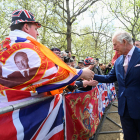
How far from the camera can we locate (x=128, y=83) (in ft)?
6.72

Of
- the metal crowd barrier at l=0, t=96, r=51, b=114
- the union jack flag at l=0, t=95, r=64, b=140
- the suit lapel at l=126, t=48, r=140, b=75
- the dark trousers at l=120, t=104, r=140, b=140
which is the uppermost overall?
the suit lapel at l=126, t=48, r=140, b=75

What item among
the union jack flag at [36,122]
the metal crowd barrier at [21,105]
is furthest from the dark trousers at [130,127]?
the metal crowd barrier at [21,105]

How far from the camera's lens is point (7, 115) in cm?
115

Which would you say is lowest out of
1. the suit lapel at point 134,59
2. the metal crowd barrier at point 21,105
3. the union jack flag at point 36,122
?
the union jack flag at point 36,122

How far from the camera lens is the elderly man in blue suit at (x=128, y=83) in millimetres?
1966

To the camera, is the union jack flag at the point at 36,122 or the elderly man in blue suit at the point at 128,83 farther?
the elderly man in blue suit at the point at 128,83

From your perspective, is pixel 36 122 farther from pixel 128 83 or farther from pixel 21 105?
pixel 128 83

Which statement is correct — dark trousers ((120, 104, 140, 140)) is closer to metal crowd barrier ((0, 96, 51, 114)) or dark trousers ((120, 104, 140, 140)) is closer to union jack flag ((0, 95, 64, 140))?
union jack flag ((0, 95, 64, 140))

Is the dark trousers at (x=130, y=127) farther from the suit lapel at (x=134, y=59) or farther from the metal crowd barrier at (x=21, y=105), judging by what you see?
the metal crowd barrier at (x=21, y=105)

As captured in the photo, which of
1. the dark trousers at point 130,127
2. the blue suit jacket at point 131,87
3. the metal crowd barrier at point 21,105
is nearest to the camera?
the metal crowd barrier at point 21,105

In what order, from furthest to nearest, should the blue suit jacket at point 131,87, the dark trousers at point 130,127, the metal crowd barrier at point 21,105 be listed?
the dark trousers at point 130,127, the blue suit jacket at point 131,87, the metal crowd barrier at point 21,105

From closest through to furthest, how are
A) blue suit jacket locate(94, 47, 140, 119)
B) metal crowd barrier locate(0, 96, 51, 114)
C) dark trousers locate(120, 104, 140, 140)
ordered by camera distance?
1. metal crowd barrier locate(0, 96, 51, 114)
2. blue suit jacket locate(94, 47, 140, 119)
3. dark trousers locate(120, 104, 140, 140)

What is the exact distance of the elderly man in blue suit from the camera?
1.97 meters

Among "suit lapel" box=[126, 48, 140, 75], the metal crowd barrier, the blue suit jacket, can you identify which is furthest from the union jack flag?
"suit lapel" box=[126, 48, 140, 75]
